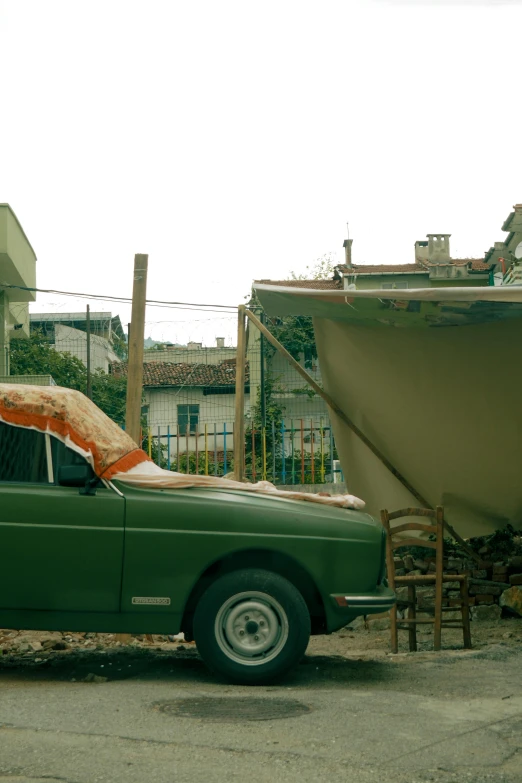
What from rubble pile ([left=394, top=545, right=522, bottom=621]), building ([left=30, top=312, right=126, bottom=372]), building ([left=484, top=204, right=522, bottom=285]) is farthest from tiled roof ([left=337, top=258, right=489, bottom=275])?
rubble pile ([left=394, top=545, right=522, bottom=621])

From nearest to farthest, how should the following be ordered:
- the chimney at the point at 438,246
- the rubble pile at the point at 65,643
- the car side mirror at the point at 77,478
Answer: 1. the car side mirror at the point at 77,478
2. the rubble pile at the point at 65,643
3. the chimney at the point at 438,246

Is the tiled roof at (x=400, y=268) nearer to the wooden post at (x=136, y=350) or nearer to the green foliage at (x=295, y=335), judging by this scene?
the green foliage at (x=295, y=335)

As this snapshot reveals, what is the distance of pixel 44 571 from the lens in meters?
5.87

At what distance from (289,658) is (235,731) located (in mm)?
1259

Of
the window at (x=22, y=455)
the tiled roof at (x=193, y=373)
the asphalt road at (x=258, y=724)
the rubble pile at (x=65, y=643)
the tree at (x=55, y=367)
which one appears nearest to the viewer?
the asphalt road at (x=258, y=724)

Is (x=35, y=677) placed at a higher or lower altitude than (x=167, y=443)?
lower

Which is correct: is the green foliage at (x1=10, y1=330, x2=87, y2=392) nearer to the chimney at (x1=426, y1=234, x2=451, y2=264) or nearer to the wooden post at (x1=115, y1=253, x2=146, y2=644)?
the chimney at (x1=426, y1=234, x2=451, y2=264)

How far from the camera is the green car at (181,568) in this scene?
19.1 feet

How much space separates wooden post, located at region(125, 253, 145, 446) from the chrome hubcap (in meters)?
3.43

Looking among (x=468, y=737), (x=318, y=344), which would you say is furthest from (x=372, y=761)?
(x=318, y=344)

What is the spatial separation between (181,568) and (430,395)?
160 inches

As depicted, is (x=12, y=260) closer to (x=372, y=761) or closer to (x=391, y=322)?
(x=391, y=322)

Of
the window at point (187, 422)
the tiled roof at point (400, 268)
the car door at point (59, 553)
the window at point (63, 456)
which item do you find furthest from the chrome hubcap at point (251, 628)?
the tiled roof at point (400, 268)

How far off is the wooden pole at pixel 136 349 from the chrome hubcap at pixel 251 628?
3434 millimetres
